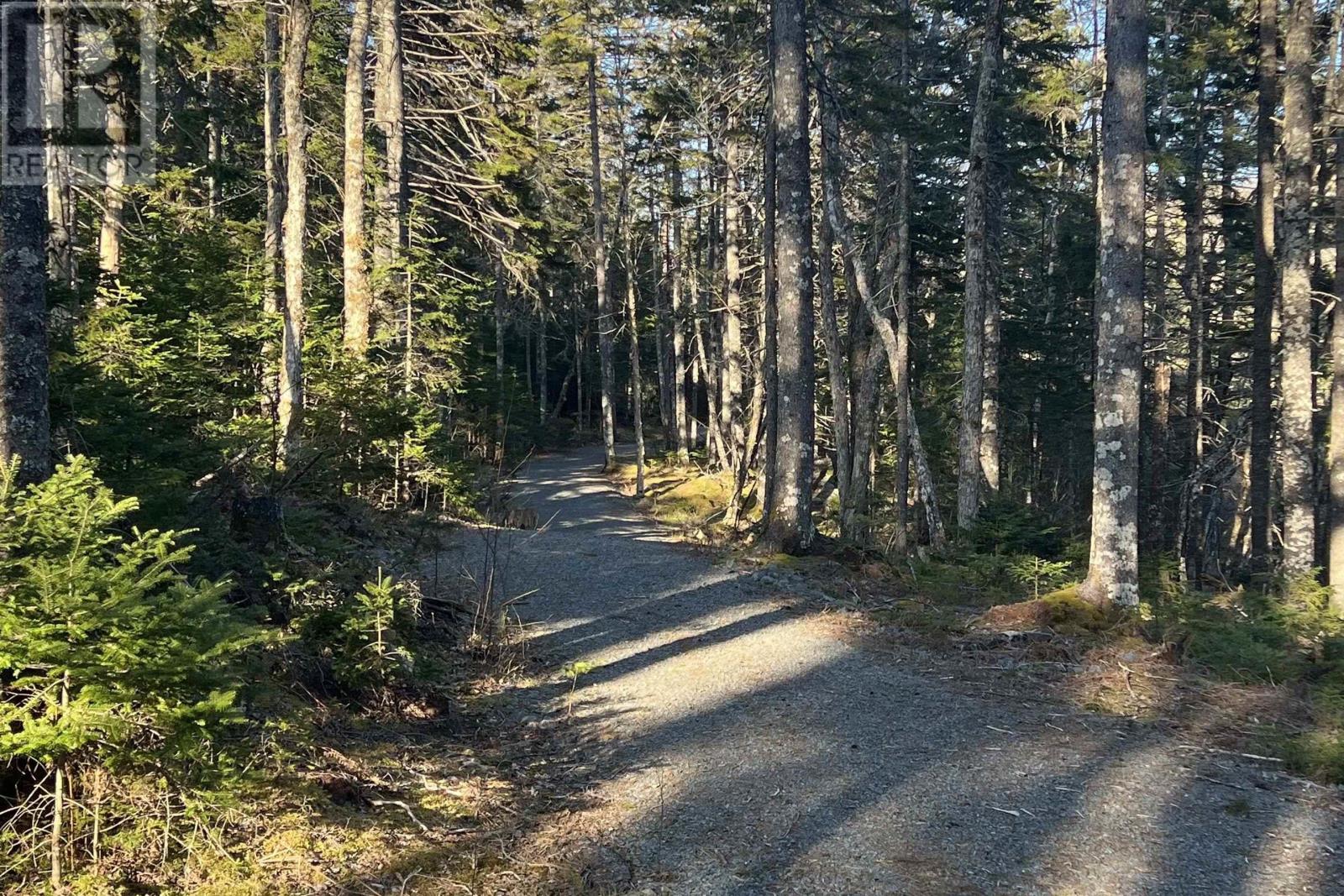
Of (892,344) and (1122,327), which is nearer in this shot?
(1122,327)

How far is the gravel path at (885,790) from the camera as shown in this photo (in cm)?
407

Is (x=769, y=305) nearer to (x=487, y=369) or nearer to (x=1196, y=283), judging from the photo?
(x=487, y=369)

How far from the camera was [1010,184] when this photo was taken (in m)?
19.5

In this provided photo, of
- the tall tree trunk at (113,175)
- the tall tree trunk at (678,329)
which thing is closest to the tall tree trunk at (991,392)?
the tall tree trunk at (678,329)

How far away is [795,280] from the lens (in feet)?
41.8

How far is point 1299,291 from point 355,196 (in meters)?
14.8

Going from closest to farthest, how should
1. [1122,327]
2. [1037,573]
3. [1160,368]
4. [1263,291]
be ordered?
1. [1122,327]
2. [1037,573]
3. [1263,291]
4. [1160,368]

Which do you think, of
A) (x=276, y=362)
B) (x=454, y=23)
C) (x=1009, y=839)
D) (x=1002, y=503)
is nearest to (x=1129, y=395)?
(x=1009, y=839)

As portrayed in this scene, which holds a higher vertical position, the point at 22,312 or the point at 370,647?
the point at 22,312

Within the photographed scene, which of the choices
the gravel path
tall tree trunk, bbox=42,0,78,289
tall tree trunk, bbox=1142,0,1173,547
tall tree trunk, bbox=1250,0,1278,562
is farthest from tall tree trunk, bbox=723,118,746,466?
tall tree trunk, bbox=42,0,78,289

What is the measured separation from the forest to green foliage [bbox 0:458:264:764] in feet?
0.07

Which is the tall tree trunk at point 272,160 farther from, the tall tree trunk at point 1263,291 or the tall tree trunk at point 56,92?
the tall tree trunk at point 1263,291

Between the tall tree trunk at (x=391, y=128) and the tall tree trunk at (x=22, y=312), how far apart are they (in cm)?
898

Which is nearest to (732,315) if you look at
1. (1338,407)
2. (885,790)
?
(1338,407)
